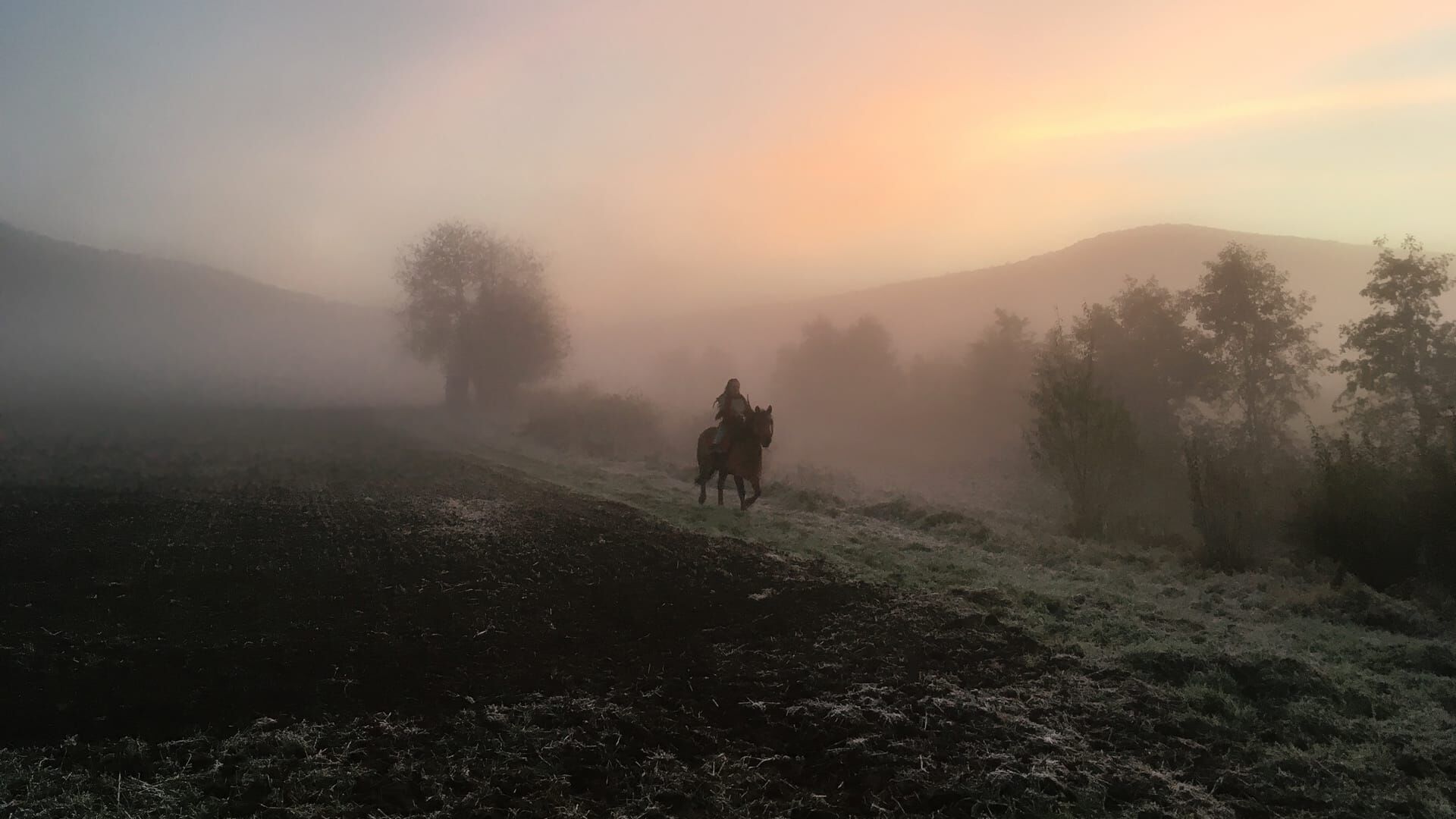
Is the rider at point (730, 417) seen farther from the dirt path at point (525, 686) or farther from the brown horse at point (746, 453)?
the dirt path at point (525, 686)

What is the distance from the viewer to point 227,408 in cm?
4234

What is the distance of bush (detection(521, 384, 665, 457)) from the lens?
38.2 m

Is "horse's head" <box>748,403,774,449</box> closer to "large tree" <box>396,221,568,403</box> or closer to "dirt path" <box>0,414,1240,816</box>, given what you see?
"dirt path" <box>0,414,1240,816</box>

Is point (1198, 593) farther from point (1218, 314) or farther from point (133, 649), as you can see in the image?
point (1218, 314)

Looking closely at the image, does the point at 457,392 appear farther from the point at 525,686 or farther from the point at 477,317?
the point at 525,686

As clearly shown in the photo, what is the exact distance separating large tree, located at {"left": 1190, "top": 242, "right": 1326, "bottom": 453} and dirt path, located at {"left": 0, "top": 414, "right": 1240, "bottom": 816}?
120 ft

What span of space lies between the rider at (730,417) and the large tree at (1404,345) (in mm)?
30643

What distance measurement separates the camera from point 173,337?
300 feet

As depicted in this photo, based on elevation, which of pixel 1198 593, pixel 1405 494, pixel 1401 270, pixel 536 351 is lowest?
pixel 1198 593

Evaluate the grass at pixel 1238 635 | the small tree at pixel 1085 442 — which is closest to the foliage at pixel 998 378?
the small tree at pixel 1085 442

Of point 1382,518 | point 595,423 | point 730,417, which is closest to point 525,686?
point 730,417

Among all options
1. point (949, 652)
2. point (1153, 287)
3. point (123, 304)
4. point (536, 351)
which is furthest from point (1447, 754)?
point (123, 304)

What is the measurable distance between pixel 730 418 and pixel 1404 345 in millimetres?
33746

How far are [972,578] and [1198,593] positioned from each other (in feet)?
11.0
